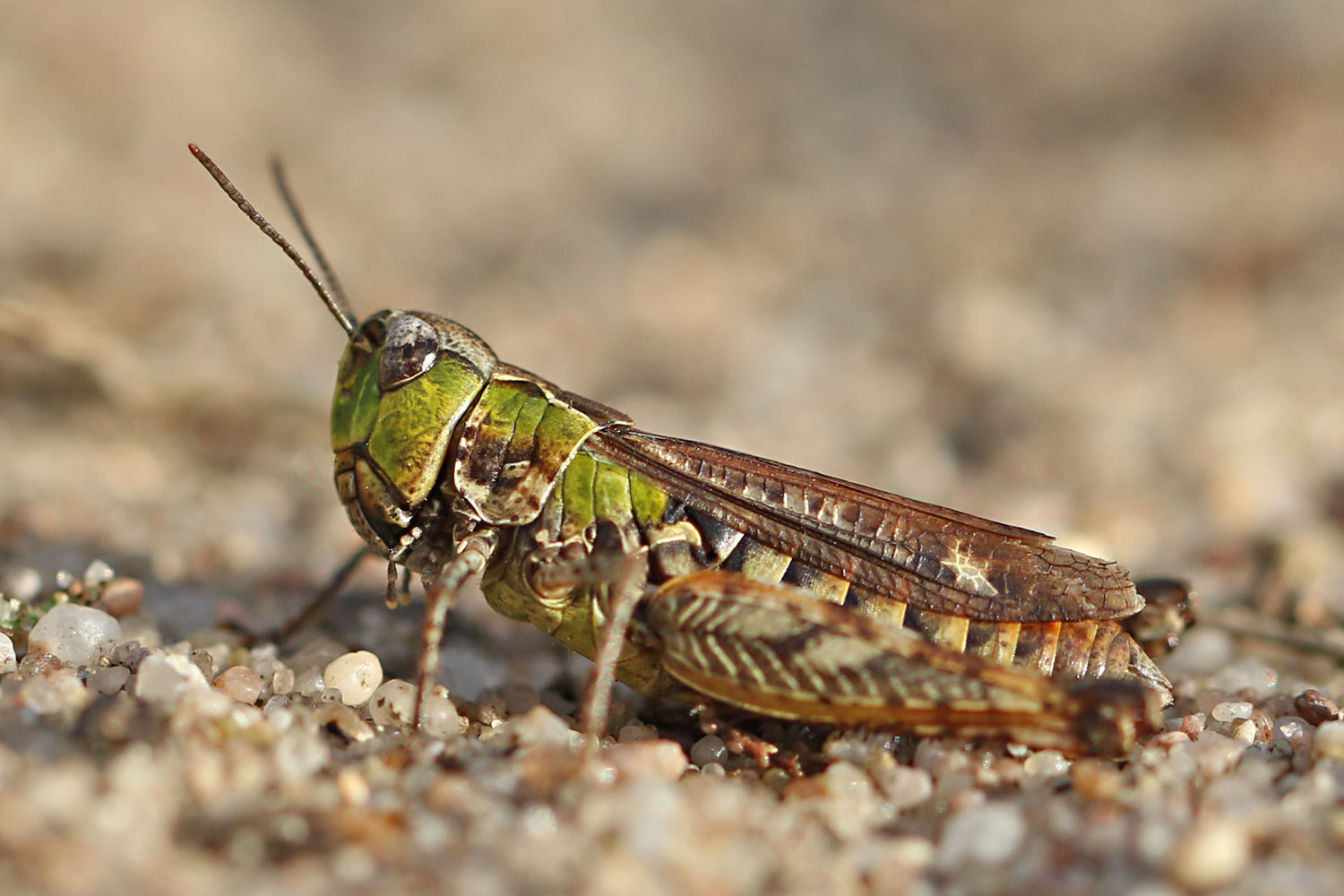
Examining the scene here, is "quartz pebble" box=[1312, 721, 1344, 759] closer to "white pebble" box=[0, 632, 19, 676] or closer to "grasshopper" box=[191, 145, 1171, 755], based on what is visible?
"grasshopper" box=[191, 145, 1171, 755]

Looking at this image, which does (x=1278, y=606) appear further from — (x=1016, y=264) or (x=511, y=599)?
(x=1016, y=264)

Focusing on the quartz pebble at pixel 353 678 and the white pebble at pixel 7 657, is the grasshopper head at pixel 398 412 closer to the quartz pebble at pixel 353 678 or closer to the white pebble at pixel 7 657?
the quartz pebble at pixel 353 678

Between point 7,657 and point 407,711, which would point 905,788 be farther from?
point 7,657

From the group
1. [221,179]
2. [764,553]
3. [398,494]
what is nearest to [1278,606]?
[764,553]

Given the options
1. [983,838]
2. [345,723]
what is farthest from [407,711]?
[983,838]

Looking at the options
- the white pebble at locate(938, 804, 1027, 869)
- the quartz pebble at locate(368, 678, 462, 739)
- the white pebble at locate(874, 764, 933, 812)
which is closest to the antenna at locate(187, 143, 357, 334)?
the quartz pebble at locate(368, 678, 462, 739)

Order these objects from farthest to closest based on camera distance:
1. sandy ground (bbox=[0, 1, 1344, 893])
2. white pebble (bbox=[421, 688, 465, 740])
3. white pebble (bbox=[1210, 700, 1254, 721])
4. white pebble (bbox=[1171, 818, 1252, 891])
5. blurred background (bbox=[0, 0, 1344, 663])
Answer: blurred background (bbox=[0, 0, 1344, 663]), white pebble (bbox=[1210, 700, 1254, 721]), white pebble (bbox=[421, 688, 465, 740]), sandy ground (bbox=[0, 1, 1344, 893]), white pebble (bbox=[1171, 818, 1252, 891])
